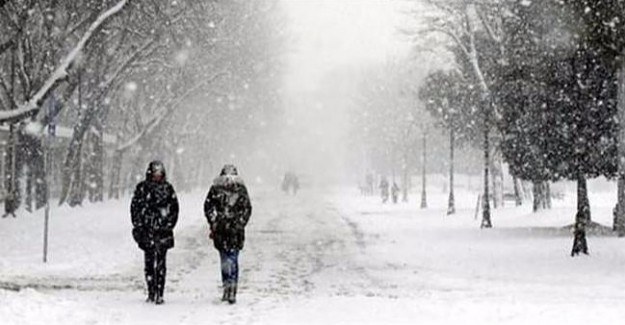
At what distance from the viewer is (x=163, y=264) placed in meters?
12.4

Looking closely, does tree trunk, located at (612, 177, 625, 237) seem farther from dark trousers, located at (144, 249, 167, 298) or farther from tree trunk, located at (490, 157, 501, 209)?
tree trunk, located at (490, 157, 501, 209)

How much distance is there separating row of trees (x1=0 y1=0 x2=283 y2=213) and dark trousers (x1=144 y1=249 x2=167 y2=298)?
5802 millimetres

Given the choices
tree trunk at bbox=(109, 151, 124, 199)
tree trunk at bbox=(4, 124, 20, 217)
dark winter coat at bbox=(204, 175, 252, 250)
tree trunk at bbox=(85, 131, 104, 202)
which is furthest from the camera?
tree trunk at bbox=(109, 151, 124, 199)

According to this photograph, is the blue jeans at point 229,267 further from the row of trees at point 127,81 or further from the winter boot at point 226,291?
the row of trees at point 127,81

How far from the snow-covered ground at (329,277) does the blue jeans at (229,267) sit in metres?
0.35

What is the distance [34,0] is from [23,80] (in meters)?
4.38

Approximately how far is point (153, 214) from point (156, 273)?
0.83 meters

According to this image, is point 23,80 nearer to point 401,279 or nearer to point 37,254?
point 37,254

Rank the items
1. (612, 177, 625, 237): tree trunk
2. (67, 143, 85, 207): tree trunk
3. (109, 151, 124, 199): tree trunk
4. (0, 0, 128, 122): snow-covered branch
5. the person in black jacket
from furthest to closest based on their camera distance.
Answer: (109, 151, 124, 199): tree trunk → (67, 143, 85, 207): tree trunk → (612, 177, 625, 237): tree trunk → (0, 0, 128, 122): snow-covered branch → the person in black jacket

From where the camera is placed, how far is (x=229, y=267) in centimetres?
1236

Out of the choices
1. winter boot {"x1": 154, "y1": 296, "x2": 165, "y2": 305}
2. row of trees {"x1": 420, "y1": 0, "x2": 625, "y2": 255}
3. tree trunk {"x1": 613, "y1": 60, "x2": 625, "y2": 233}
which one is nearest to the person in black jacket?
winter boot {"x1": 154, "y1": 296, "x2": 165, "y2": 305}

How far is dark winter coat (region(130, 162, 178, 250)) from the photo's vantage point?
1250cm

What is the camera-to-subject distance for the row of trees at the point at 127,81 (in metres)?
28.0

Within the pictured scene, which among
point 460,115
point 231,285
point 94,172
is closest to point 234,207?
point 231,285
